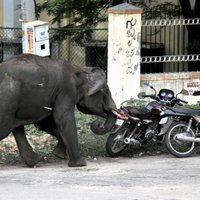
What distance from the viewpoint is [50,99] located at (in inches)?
353

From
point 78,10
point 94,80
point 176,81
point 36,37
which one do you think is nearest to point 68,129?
point 94,80

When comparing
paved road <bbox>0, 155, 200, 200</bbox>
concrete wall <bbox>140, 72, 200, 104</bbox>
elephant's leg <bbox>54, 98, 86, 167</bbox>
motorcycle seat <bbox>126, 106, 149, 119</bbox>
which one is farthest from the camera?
concrete wall <bbox>140, 72, 200, 104</bbox>

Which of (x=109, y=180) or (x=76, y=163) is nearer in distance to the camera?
(x=109, y=180)

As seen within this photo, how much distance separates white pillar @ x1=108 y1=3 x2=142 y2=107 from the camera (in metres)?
12.2

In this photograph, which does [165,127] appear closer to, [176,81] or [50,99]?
[50,99]

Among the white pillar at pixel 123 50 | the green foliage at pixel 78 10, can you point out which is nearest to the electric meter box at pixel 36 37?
the white pillar at pixel 123 50

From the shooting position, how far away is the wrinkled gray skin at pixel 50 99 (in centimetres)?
869

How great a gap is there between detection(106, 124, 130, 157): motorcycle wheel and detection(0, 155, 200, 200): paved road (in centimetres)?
13

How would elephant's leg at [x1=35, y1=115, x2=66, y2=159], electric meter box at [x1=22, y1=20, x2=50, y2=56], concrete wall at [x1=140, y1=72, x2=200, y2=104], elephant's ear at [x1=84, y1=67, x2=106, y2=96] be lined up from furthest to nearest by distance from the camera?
concrete wall at [x1=140, y1=72, x2=200, y2=104] < electric meter box at [x1=22, y1=20, x2=50, y2=56] < elephant's leg at [x1=35, y1=115, x2=66, y2=159] < elephant's ear at [x1=84, y1=67, x2=106, y2=96]

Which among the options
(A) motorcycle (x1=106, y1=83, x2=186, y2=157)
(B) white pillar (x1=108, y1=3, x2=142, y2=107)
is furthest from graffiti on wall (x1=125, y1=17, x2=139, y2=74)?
(A) motorcycle (x1=106, y1=83, x2=186, y2=157)

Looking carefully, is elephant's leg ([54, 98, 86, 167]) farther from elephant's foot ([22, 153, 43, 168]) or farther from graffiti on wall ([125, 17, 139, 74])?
graffiti on wall ([125, 17, 139, 74])

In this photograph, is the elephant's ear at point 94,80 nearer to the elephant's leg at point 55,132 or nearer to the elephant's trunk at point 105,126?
the elephant's trunk at point 105,126


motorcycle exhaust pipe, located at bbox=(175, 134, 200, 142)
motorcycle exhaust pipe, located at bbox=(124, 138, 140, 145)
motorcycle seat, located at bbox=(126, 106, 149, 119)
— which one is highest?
motorcycle seat, located at bbox=(126, 106, 149, 119)

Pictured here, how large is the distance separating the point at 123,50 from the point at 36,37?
182 cm
